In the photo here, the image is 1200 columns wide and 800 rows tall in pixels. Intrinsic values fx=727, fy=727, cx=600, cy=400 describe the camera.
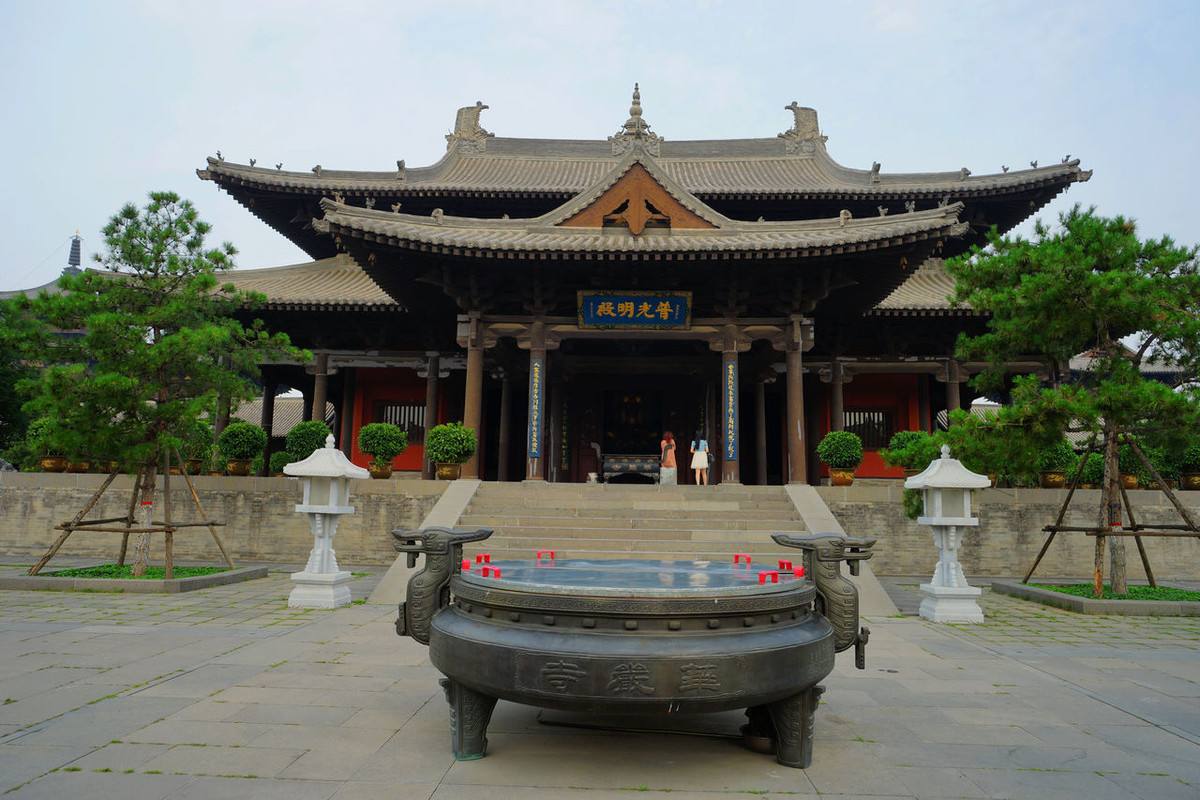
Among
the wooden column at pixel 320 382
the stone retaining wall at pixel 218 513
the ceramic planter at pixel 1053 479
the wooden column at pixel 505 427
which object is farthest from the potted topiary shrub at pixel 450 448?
the ceramic planter at pixel 1053 479

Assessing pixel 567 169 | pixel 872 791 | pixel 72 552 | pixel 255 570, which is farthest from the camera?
pixel 567 169

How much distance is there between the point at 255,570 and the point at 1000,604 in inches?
377

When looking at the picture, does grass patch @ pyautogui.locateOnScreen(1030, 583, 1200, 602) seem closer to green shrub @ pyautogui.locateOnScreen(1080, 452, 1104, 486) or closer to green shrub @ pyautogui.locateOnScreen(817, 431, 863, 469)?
green shrub @ pyautogui.locateOnScreen(1080, 452, 1104, 486)

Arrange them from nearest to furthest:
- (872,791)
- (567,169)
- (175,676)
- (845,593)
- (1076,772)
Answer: (872,791) < (1076,772) < (845,593) < (175,676) < (567,169)

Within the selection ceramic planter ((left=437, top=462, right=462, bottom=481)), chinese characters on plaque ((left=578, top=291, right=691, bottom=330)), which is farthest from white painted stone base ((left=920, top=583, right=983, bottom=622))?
ceramic planter ((left=437, top=462, right=462, bottom=481))

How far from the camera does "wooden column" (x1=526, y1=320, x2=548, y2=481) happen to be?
1232cm

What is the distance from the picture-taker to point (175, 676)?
4.59 m

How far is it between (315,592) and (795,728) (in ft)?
19.3

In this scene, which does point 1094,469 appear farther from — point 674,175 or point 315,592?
point 674,175

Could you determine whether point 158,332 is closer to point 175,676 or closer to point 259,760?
point 175,676

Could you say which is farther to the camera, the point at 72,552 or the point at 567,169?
the point at 567,169

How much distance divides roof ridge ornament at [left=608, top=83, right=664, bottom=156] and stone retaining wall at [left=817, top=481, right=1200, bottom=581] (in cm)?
899

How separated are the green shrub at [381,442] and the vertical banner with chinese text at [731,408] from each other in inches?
216

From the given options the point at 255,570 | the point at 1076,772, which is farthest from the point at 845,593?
the point at 255,570
